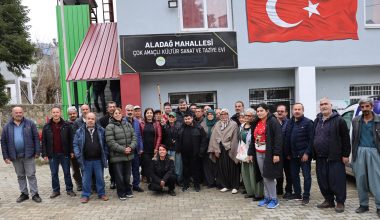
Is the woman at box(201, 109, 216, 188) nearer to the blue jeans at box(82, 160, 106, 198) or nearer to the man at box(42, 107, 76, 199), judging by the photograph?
the blue jeans at box(82, 160, 106, 198)

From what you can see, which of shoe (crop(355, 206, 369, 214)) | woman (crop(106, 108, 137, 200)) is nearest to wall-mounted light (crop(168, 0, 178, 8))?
woman (crop(106, 108, 137, 200))

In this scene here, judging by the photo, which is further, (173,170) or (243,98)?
(243,98)

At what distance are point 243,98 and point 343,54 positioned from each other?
324 centimetres

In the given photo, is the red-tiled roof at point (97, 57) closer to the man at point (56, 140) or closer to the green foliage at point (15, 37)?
the man at point (56, 140)

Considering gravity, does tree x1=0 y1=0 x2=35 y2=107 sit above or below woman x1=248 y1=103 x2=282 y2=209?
above

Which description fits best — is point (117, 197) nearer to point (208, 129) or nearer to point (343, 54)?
point (208, 129)

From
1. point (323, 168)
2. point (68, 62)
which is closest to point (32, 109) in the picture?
point (68, 62)

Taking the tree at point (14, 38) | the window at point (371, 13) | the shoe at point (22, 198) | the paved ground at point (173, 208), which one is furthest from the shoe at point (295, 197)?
the tree at point (14, 38)

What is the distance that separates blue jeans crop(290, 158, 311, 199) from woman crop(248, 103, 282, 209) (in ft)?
1.62

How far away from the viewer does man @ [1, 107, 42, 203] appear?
642 cm

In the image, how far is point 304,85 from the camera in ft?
34.1

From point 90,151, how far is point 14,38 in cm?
1542

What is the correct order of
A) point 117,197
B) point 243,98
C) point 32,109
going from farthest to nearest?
point 32,109
point 243,98
point 117,197

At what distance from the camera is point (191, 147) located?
704 cm
